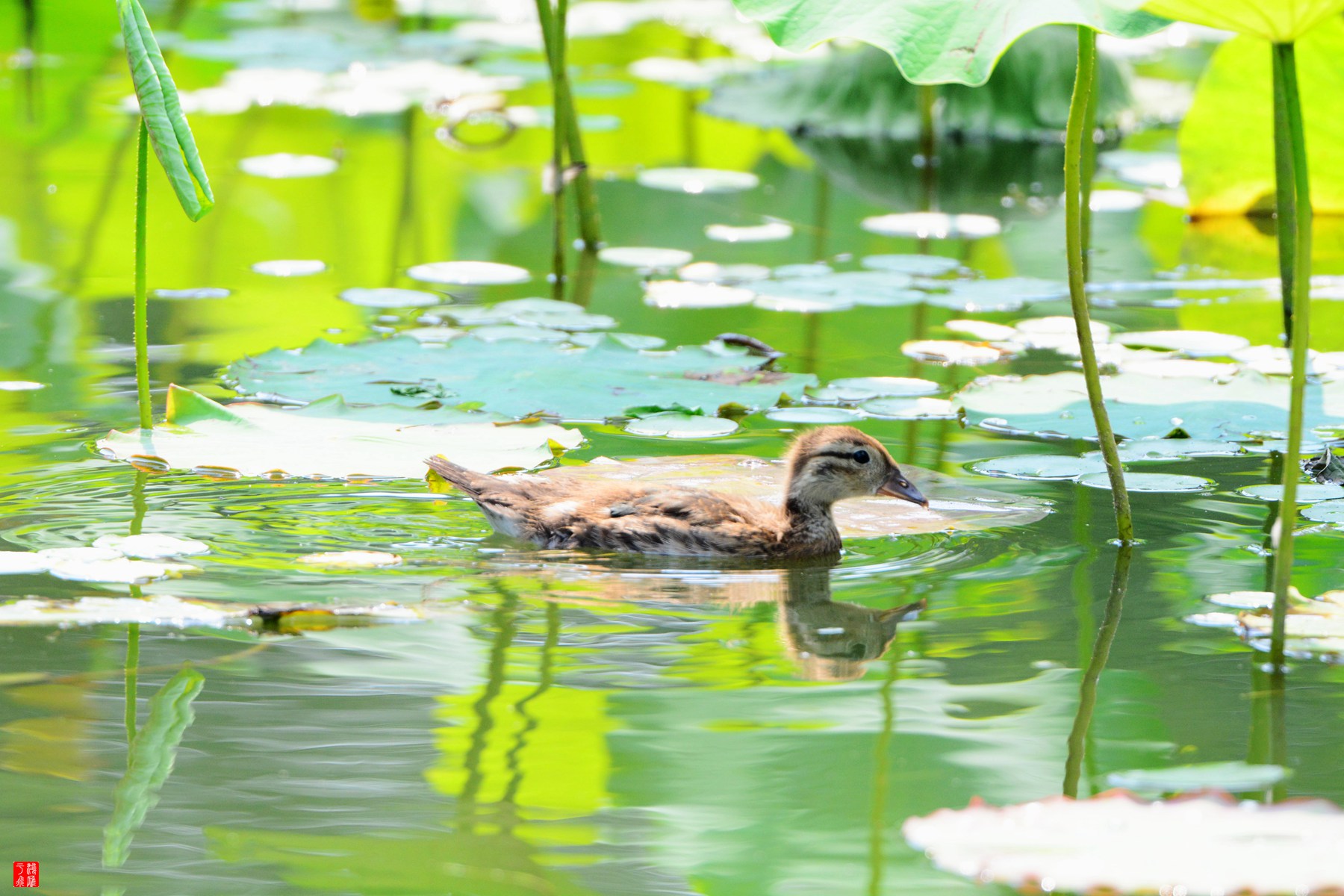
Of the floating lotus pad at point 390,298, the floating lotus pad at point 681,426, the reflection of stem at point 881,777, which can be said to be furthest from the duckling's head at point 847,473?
the floating lotus pad at point 390,298

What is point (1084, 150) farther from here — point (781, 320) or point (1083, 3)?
point (1083, 3)

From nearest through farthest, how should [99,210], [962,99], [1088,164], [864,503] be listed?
[864,503], [1088,164], [99,210], [962,99]

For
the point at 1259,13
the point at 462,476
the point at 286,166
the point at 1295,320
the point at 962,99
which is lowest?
the point at 462,476

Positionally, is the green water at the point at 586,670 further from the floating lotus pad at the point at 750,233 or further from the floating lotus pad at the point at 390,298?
the floating lotus pad at the point at 750,233

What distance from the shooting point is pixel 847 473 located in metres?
4.77

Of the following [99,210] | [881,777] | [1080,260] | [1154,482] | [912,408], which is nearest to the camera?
[881,777]

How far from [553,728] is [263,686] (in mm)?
621

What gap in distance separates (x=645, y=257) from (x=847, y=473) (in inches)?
131

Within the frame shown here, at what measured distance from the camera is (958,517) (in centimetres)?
469

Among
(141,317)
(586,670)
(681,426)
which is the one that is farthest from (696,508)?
(141,317)

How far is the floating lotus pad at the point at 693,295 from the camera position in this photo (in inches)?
279

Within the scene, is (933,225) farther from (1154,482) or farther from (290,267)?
(1154,482)

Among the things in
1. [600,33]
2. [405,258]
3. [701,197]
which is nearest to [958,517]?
[405,258]

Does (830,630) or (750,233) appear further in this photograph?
(750,233)
